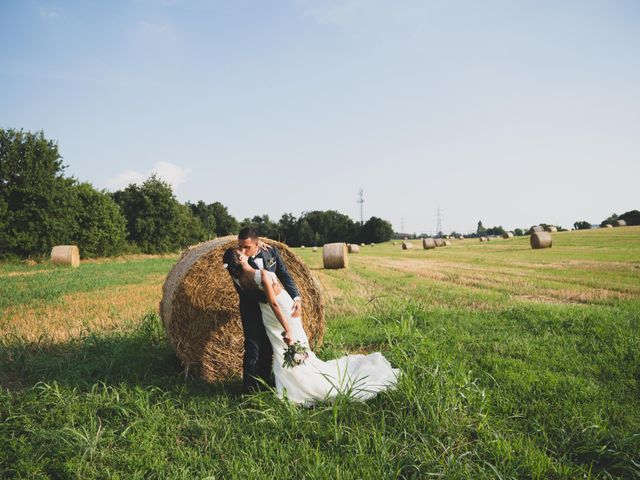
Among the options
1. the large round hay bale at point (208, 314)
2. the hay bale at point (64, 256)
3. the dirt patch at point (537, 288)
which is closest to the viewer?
the large round hay bale at point (208, 314)

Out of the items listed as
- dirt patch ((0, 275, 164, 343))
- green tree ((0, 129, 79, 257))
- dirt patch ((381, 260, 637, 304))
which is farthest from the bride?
green tree ((0, 129, 79, 257))

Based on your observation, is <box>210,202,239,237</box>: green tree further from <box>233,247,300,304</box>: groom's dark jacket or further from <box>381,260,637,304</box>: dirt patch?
<box>233,247,300,304</box>: groom's dark jacket

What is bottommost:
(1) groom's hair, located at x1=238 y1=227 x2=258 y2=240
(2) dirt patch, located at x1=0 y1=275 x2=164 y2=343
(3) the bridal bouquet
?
(2) dirt patch, located at x1=0 y1=275 x2=164 y2=343

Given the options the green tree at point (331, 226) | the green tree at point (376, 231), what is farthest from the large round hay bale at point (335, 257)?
the green tree at point (331, 226)

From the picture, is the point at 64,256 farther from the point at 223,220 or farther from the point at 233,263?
the point at 223,220

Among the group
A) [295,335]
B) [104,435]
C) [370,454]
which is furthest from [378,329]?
[104,435]

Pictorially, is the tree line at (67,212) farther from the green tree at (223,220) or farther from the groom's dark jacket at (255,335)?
the green tree at (223,220)

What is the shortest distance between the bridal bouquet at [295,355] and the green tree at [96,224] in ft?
118

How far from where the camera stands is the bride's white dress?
4426 mm

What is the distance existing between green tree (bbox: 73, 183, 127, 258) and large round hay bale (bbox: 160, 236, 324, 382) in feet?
112

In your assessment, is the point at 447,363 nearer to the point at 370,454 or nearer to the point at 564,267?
the point at 370,454

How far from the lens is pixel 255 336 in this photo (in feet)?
16.1

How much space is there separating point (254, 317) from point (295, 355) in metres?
0.72

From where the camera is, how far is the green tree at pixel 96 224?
115 ft
